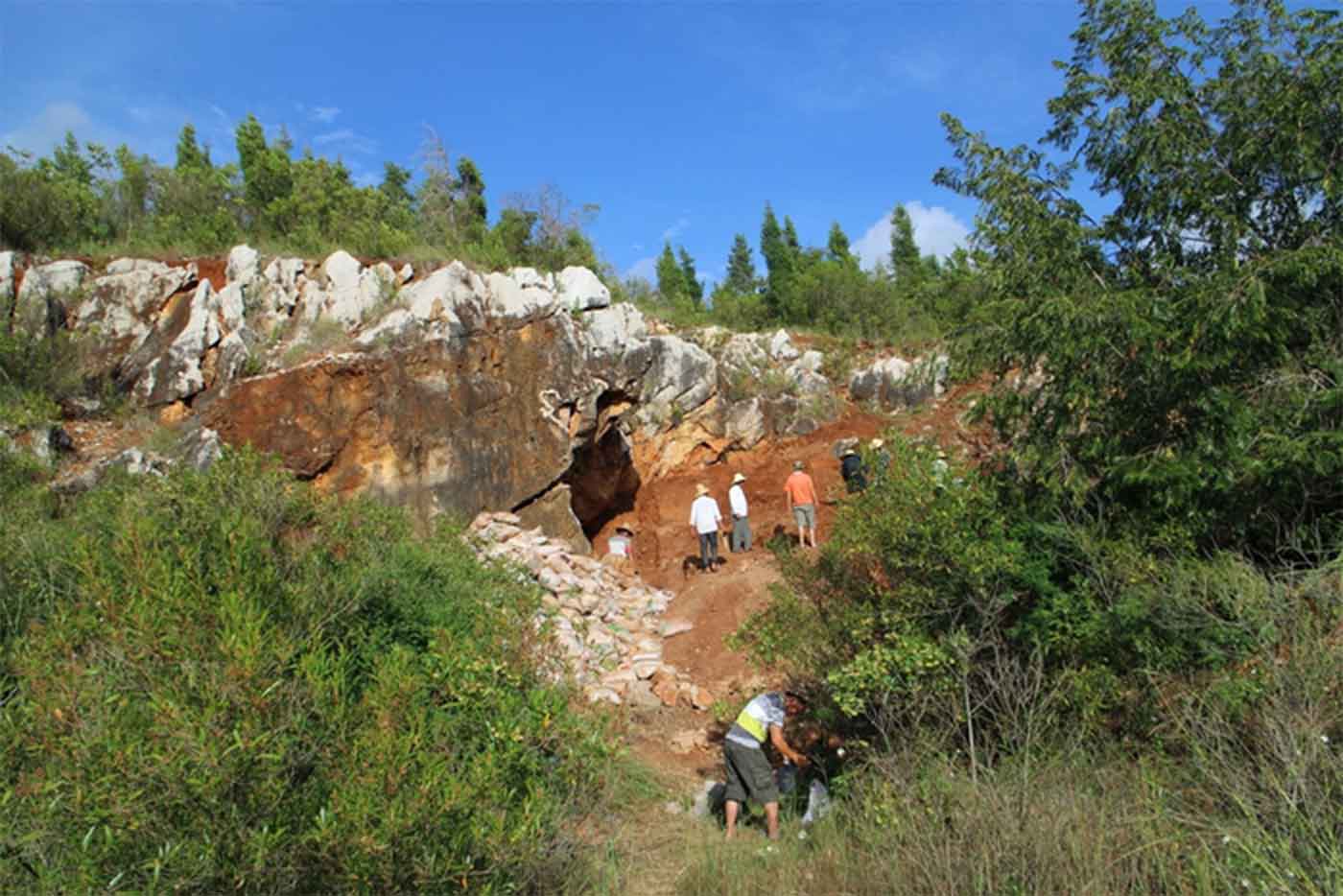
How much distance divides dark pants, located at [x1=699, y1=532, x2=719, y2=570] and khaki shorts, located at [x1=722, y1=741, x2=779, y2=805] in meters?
6.89

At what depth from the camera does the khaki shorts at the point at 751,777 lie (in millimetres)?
6109

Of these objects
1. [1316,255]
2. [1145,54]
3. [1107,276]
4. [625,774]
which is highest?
[1145,54]

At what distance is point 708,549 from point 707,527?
19.2 inches

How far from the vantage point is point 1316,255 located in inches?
220

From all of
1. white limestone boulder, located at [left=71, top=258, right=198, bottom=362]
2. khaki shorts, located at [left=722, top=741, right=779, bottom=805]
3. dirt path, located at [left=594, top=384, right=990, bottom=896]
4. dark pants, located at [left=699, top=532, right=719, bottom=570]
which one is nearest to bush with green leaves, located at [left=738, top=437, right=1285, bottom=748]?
khaki shorts, located at [left=722, top=741, right=779, bottom=805]

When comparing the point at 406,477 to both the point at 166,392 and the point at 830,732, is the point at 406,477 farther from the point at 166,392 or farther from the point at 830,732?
the point at 830,732

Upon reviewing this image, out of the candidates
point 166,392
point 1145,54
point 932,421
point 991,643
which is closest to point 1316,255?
point 1145,54

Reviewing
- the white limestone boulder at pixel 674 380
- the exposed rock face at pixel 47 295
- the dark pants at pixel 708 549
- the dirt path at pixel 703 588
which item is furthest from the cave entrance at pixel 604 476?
the exposed rock face at pixel 47 295

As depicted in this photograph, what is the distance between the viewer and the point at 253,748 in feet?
10.6

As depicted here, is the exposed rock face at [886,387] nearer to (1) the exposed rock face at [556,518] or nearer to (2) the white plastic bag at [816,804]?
(1) the exposed rock face at [556,518]

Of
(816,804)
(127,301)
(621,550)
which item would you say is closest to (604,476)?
(621,550)

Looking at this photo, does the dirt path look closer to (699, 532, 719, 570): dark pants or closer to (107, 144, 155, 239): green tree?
(699, 532, 719, 570): dark pants

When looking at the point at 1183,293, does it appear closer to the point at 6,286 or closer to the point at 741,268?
the point at 6,286

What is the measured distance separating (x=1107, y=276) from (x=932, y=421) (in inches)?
456
